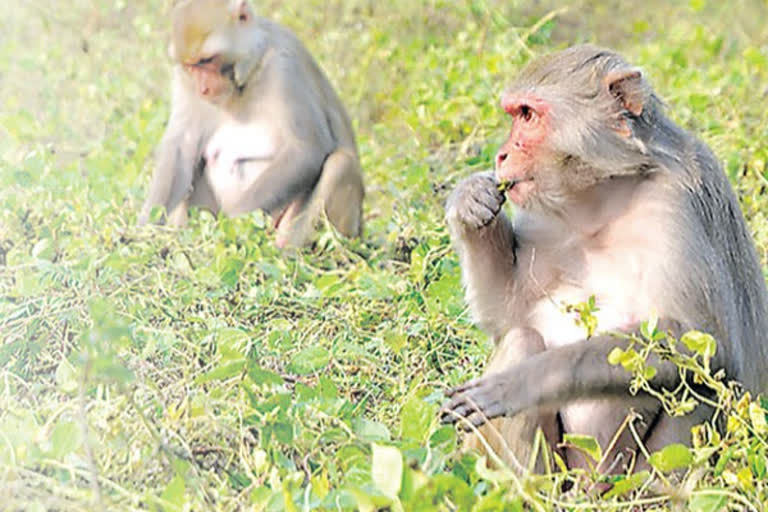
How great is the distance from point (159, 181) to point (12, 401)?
380 centimetres

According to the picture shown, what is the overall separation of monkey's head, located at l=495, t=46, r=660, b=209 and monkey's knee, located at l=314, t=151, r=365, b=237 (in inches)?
125

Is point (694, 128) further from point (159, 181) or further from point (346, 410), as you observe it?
point (346, 410)

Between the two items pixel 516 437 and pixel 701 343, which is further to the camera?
pixel 516 437

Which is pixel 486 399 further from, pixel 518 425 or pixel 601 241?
pixel 601 241

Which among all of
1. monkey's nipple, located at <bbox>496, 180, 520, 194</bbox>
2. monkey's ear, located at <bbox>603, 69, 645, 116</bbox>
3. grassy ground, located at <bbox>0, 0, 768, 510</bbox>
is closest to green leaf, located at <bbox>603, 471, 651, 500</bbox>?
grassy ground, located at <bbox>0, 0, 768, 510</bbox>

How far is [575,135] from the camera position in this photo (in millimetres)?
4367

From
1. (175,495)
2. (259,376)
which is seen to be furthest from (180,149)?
(175,495)

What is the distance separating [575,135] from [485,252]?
0.47m

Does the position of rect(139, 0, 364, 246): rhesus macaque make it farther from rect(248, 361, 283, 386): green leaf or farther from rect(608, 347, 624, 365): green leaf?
rect(608, 347, 624, 365): green leaf

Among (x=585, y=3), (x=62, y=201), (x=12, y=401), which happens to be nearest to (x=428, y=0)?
(x=585, y=3)

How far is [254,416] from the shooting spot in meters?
3.95

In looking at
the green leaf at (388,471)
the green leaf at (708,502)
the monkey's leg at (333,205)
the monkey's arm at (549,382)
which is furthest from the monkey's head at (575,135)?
the monkey's leg at (333,205)

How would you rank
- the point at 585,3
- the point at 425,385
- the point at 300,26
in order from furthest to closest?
1. the point at 585,3
2. the point at 300,26
3. the point at 425,385

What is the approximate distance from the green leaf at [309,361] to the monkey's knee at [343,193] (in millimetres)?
3009
